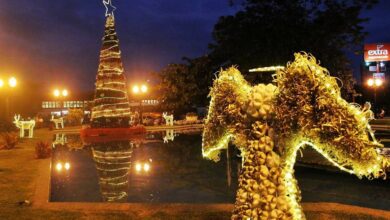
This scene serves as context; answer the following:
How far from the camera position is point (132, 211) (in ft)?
22.7

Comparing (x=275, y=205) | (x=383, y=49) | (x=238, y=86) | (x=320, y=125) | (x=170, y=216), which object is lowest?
(x=170, y=216)

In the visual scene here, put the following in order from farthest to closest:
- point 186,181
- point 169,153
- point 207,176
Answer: point 169,153 → point 207,176 → point 186,181

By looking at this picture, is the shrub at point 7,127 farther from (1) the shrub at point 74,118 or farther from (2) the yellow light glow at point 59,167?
Result: (2) the yellow light glow at point 59,167

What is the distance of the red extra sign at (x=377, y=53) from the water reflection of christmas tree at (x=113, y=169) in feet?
173

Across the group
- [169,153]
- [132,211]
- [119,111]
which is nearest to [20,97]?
[119,111]

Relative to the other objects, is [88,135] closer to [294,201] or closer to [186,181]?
[186,181]

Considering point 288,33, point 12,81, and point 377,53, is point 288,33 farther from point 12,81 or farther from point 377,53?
point 377,53

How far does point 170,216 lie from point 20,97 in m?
55.2

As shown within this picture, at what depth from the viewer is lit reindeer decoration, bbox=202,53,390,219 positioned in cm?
318

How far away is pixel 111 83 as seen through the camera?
86.8ft

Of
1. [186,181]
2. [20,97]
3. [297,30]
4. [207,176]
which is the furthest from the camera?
[20,97]

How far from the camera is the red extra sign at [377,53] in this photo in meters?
62.2

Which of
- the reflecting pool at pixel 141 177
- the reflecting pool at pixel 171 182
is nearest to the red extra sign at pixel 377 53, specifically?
the reflecting pool at pixel 141 177

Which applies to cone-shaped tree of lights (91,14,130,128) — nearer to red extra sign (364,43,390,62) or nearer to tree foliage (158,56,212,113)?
tree foliage (158,56,212,113)
